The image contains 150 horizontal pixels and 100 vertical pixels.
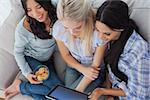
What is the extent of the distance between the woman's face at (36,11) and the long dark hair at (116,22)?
258mm

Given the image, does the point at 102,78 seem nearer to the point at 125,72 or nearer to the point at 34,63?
the point at 125,72

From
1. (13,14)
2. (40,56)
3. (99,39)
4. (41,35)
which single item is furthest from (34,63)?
(99,39)

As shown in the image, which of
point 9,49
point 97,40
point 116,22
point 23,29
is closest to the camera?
point 116,22

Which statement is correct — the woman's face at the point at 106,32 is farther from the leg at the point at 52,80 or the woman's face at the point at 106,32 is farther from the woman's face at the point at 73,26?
the leg at the point at 52,80

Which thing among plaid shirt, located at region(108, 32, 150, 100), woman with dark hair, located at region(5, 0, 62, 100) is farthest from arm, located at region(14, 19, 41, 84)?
plaid shirt, located at region(108, 32, 150, 100)

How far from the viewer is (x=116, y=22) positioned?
1.07 m

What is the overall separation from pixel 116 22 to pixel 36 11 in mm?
364

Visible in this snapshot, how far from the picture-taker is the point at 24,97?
1362 mm

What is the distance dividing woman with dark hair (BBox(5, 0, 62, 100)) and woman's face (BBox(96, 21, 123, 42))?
0.88 ft

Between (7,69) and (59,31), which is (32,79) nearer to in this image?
(7,69)

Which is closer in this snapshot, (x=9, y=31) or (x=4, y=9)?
(x=9, y=31)

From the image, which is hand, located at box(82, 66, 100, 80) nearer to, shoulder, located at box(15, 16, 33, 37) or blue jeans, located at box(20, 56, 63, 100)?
blue jeans, located at box(20, 56, 63, 100)

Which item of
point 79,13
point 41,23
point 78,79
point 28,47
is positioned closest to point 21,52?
point 28,47

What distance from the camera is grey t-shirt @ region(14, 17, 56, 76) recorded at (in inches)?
52.4
